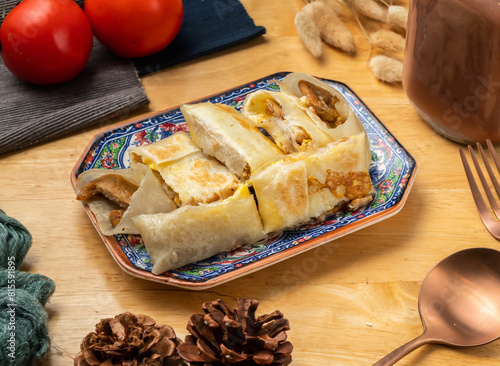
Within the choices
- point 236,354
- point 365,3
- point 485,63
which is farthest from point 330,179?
point 365,3

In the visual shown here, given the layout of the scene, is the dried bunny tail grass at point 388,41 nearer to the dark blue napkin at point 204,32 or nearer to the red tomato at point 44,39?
the dark blue napkin at point 204,32

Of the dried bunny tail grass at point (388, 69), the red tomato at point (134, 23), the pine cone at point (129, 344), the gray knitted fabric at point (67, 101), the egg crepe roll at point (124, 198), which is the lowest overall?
the dried bunny tail grass at point (388, 69)

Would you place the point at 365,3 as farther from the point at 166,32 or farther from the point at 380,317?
the point at 380,317

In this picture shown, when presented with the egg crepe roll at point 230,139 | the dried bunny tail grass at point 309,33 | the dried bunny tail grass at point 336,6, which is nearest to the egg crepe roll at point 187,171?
the egg crepe roll at point 230,139

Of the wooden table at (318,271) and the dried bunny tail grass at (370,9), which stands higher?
the dried bunny tail grass at (370,9)

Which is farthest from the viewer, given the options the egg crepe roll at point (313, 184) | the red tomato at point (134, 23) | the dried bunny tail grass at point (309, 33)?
the dried bunny tail grass at point (309, 33)

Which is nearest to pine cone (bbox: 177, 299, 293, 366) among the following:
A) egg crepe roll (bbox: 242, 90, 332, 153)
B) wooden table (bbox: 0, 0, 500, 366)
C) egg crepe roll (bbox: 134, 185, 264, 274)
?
wooden table (bbox: 0, 0, 500, 366)

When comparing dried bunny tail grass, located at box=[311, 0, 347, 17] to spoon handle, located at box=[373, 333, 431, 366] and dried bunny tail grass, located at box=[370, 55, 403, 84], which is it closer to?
dried bunny tail grass, located at box=[370, 55, 403, 84]

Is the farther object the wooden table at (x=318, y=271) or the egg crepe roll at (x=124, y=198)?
the egg crepe roll at (x=124, y=198)
